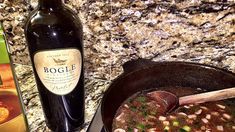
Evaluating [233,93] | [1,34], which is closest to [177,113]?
[233,93]

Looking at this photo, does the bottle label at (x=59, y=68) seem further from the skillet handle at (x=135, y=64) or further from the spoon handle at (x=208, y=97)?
the spoon handle at (x=208, y=97)

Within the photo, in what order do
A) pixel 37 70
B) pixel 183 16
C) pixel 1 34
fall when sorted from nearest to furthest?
pixel 1 34, pixel 37 70, pixel 183 16

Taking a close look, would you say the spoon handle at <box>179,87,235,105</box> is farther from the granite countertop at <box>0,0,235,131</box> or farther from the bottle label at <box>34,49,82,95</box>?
the bottle label at <box>34,49,82,95</box>

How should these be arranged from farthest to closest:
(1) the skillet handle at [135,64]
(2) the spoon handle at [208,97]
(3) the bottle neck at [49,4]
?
(1) the skillet handle at [135,64] < (2) the spoon handle at [208,97] < (3) the bottle neck at [49,4]

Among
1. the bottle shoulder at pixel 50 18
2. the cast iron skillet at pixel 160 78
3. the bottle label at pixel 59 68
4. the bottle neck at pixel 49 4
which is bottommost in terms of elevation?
the cast iron skillet at pixel 160 78

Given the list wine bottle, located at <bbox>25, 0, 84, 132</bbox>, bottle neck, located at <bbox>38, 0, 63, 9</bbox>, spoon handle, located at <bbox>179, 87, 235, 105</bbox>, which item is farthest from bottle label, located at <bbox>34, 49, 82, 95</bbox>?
spoon handle, located at <bbox>179, 87, 235, 105</bbox>

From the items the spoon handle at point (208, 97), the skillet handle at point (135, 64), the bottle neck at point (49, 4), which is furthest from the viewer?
the skillet handle at point (135, 64)

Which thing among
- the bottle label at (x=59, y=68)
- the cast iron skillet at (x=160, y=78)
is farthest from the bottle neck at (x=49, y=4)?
the cast iron skillet at (x=160, y=78)

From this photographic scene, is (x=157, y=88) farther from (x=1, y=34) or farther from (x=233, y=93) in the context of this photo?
(x=1, y=34)
